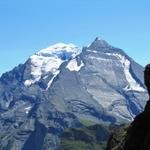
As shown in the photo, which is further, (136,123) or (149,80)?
(136,123)

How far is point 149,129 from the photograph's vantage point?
29.6m

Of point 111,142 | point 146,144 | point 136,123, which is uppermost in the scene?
point 111,142

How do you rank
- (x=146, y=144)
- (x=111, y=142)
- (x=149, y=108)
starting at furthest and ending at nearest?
(x=111, y=142), (x=149, y=108), (x=146, y=144)

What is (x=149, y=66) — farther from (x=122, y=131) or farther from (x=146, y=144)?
(x=122, y=131)

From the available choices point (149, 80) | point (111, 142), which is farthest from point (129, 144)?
point (111, 142)

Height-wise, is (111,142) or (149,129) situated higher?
(111,142)

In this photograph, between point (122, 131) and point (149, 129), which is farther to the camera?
point (122, 131)

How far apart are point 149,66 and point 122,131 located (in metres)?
15.4

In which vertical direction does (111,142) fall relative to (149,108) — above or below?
above

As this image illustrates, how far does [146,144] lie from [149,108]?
8.56ft

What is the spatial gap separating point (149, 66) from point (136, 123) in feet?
13.3

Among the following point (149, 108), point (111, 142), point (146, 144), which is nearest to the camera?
point (146, 144)

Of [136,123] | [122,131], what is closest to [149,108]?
[136,123]

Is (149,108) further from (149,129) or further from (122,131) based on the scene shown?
(122,131)
